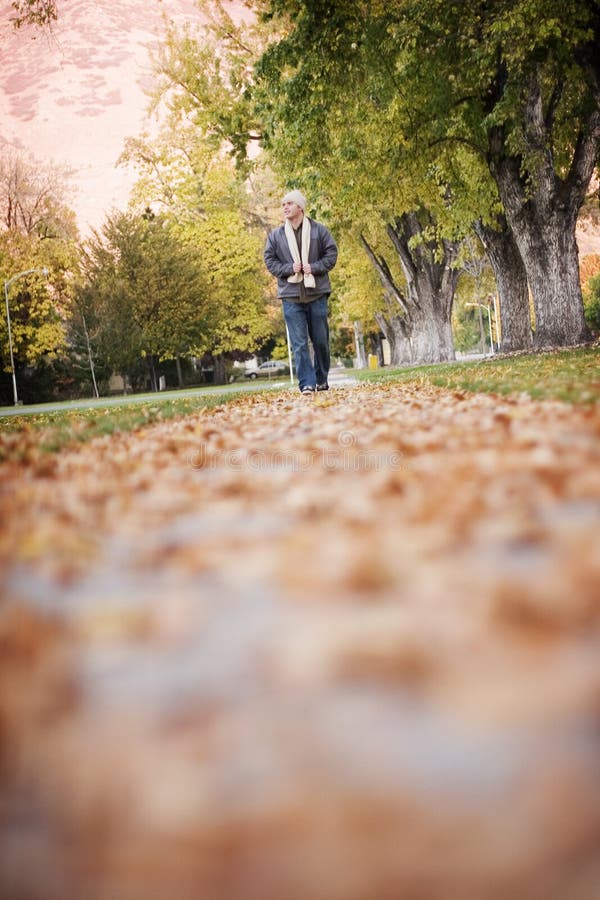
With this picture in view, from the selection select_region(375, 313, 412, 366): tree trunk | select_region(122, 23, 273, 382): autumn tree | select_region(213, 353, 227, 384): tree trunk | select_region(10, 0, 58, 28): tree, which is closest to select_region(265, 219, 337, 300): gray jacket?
select_region(10, 0, 58, 28): tree

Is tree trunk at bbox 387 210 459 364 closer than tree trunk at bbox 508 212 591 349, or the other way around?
tree trunk at bbox 508 212 591 349

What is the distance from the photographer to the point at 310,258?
370 inches

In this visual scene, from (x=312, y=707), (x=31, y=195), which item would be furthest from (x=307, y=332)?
(x=31, y=195)

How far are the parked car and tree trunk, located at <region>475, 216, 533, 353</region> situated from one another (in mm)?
43474

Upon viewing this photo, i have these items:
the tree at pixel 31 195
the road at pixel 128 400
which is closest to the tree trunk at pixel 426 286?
the road at pixel 128 400

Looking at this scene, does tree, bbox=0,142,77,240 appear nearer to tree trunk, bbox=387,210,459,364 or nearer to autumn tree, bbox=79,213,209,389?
autumn tree, bbox=79,213,209,389

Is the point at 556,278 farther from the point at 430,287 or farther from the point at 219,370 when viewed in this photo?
the point at 219,370

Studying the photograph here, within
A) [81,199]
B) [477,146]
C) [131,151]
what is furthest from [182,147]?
[477,146]

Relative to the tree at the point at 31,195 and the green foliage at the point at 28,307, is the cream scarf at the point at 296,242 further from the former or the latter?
the tree at the point at 31,195

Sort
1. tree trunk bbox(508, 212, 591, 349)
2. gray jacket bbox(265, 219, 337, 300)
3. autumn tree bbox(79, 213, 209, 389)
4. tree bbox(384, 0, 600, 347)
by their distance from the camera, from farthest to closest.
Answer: autumn tree bbox(79, 213, 209, 389), tree trunk bbox(508, 212, 591, 349), tree bbox(384, 0, 600, 347), gray jacket bbox(265, 219, 337, 300)

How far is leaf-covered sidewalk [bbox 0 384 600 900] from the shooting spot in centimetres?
80

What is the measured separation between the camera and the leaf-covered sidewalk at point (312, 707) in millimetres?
804

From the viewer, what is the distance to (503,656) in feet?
3.53

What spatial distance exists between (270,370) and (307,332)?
51664 millimetres
